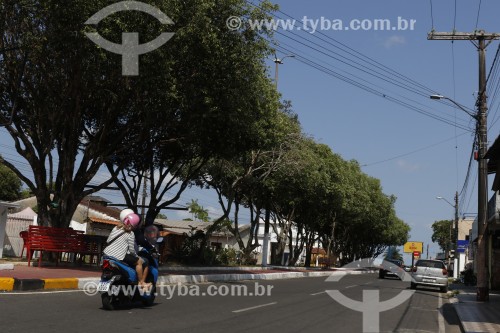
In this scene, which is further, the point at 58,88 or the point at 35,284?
the point at 58,88

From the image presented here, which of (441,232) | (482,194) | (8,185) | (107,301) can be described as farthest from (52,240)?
(441,232)

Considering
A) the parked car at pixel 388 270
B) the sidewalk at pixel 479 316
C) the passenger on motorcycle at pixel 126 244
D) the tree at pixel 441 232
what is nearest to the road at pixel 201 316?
the sidewalk at pixel 479 316

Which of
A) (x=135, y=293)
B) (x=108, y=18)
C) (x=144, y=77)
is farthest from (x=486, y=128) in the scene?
(x=135, y=293)

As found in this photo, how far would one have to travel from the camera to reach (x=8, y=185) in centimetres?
6347

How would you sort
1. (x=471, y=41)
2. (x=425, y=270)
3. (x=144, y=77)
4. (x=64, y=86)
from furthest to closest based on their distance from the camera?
1. (x=425, y=270)
2. (x=471, y=41)
3. (x=64, y=86)
4. (x=144, y=77)

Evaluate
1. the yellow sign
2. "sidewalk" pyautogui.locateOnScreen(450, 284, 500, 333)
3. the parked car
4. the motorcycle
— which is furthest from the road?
the yellow sign

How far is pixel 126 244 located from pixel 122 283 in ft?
2.45

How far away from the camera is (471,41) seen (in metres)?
24.2

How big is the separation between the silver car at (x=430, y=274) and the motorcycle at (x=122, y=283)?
19.0 meters

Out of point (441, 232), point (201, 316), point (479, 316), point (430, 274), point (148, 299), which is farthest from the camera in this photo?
point (441, 232)

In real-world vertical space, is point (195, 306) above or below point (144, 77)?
below

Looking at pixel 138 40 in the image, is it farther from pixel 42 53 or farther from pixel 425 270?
pixel 425 270

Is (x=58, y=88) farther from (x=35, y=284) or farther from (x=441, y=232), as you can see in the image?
(x=441, y=232)

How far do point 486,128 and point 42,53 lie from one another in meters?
15.5
